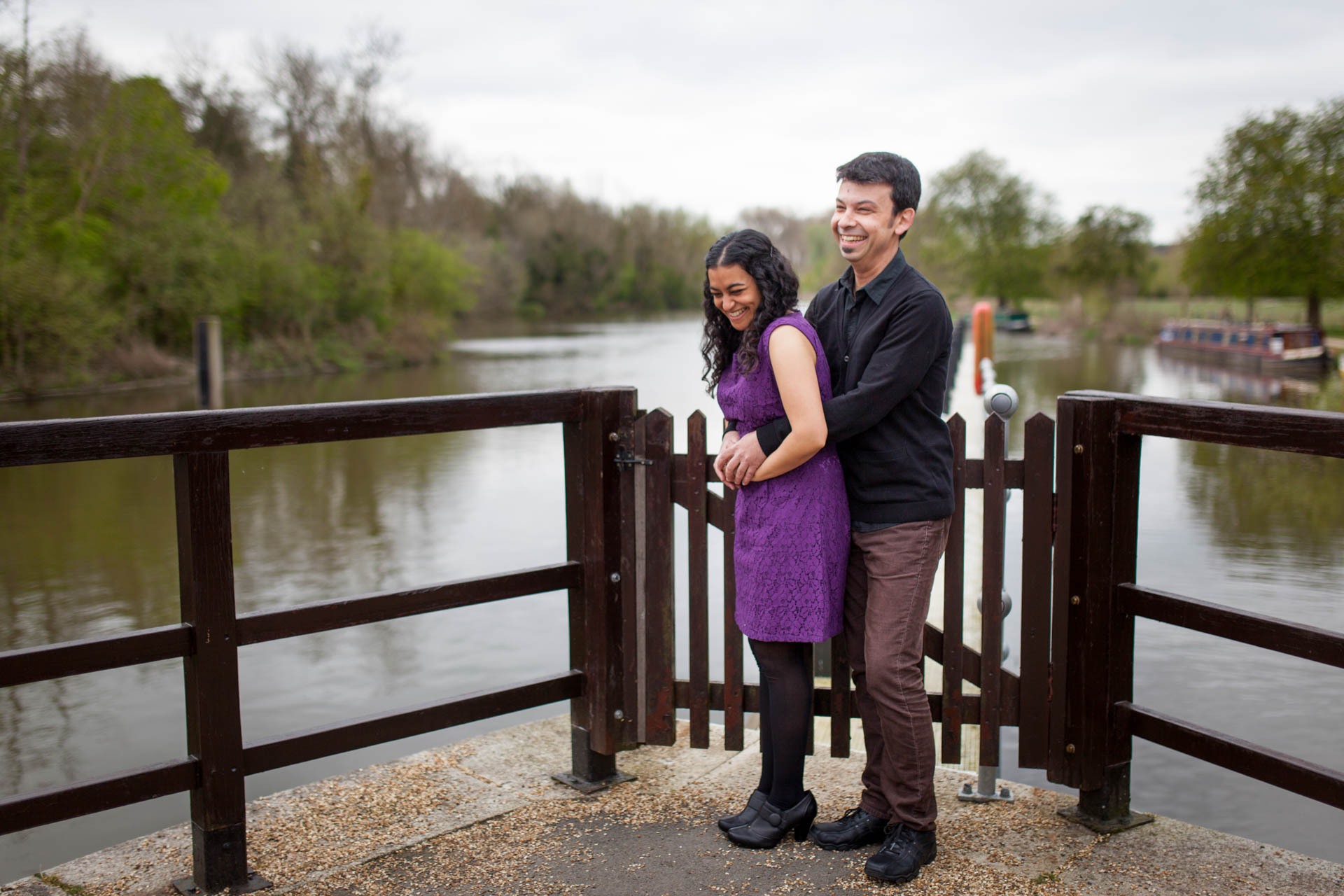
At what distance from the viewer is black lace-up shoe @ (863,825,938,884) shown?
9.49 ft

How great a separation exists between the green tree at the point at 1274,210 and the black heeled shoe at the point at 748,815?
4128cm

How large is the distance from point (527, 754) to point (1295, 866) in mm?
2417

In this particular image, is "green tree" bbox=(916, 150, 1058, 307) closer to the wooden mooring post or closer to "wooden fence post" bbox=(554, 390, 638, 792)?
the wooden mooring post

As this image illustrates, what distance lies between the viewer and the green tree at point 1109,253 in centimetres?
6581

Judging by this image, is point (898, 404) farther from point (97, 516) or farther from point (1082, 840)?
point (97, 516)

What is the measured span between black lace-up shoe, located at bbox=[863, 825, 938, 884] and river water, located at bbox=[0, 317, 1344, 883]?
7.11ft

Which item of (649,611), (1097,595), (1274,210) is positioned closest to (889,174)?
(1097,595)

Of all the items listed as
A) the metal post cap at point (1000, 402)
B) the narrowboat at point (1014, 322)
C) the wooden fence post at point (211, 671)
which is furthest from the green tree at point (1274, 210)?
the wooden fence post at point (211, 671)

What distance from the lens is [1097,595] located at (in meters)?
3.11

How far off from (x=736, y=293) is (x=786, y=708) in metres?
1.15

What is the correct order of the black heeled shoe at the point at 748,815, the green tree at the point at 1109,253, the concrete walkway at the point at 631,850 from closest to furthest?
the concrete walkway at the point at 631,850 < the black heeled shoe at the point at 748,815 < the green tree at the point at 1109,253

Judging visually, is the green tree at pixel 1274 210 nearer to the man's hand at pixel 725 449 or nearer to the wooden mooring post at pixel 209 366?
the wooden mooring post at pixel 209 366

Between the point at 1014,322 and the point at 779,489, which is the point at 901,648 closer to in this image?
the point at 779,489

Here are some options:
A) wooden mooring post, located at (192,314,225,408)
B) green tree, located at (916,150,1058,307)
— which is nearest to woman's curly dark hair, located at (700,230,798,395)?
wooden mooring post, located at (192,314,225,408)
